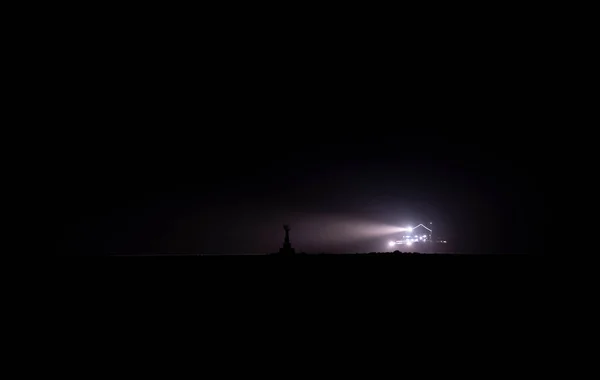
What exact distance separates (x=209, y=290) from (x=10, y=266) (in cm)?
578

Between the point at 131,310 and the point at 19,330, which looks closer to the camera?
the point at 19,330

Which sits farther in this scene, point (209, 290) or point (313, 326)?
point (209, 290)

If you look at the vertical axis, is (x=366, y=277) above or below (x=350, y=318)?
above

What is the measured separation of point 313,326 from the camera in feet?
19.7

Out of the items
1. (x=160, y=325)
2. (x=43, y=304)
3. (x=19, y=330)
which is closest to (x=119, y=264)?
(x=43, y=304)

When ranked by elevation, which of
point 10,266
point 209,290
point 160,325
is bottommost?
point 160,325

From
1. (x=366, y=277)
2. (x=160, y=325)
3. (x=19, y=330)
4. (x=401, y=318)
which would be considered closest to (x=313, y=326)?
(x=401, y=318)

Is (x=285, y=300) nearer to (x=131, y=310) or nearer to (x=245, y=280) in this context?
(x=245, y=280)

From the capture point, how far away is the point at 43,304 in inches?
257

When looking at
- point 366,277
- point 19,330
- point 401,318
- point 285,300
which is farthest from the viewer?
point 366,277

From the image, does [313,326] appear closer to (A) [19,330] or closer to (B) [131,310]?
(B) [131,310]

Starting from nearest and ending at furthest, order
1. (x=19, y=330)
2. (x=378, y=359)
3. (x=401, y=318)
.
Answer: (x=378, y=359), (x=19, y=330), (x=401, y=318)

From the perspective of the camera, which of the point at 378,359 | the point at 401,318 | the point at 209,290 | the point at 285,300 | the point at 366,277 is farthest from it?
the point at 366,277

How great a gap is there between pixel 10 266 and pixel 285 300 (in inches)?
304
